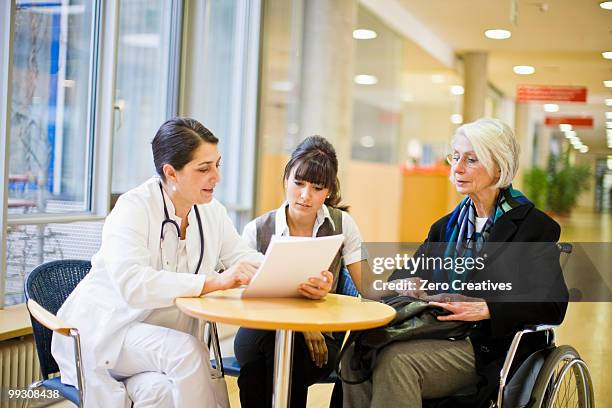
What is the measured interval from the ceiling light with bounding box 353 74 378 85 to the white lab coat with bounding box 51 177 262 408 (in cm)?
563

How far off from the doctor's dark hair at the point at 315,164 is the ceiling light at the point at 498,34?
550cm

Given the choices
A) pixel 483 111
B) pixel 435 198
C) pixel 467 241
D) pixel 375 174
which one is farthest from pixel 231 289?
pixel 435 198

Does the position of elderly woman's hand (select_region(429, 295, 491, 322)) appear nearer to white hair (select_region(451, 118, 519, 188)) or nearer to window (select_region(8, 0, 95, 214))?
white hair (select_region(451, 118, 519, 188))

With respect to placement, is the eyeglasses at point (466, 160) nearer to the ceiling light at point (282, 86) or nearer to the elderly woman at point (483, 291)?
the elderly woman at point (483, 291)

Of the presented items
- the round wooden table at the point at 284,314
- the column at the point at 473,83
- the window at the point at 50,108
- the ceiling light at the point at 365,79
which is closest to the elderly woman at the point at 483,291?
the round wooden table at the point at 284,314

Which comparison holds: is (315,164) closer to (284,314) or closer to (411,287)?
(411,287)

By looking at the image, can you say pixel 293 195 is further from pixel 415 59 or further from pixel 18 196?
pixel 415 59

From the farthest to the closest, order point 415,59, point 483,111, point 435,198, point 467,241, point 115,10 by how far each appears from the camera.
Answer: point 435,198 < point 415,59 < point 483,111 < point 115,10 < point 467,241

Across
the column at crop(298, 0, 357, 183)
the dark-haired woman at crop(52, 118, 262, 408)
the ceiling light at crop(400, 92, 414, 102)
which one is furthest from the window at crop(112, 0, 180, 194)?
the ceiling light at crop(400, 92, 414, 102)

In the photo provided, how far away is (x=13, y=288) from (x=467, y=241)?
2.13 meters

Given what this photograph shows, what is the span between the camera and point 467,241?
105 inches

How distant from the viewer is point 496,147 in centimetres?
259

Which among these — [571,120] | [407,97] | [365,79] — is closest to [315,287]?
[571,120]

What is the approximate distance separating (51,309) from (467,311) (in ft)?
4.57
